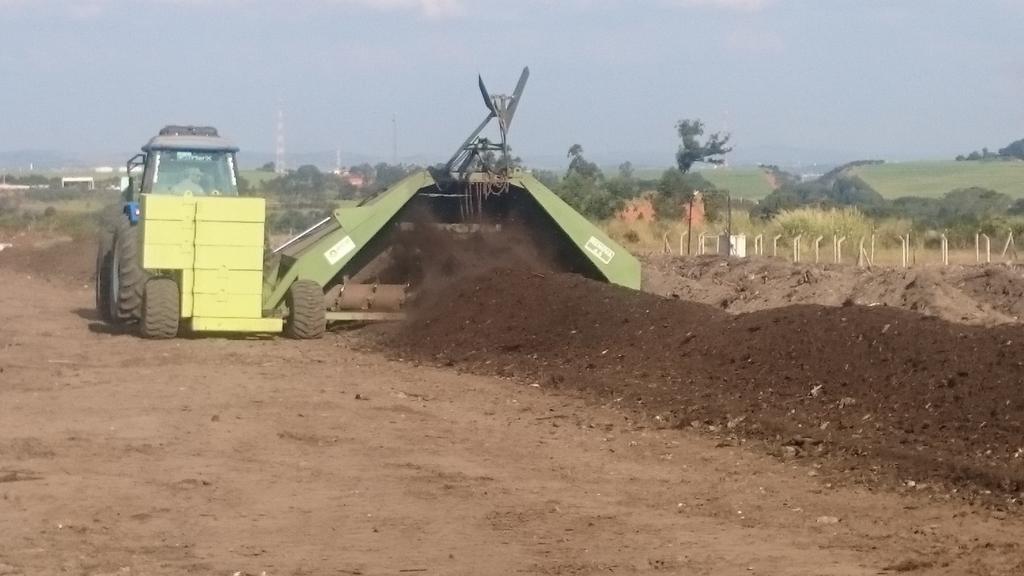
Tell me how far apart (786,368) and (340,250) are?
749cm

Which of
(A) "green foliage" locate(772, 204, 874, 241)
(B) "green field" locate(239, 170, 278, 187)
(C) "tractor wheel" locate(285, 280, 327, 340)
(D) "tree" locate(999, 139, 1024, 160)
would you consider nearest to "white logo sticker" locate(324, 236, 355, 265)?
(C) "tractor wheel" locate(285, 280, 327, 340)

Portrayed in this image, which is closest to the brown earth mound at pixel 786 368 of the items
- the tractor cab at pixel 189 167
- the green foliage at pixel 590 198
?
the tractor cab at pixel 189 167

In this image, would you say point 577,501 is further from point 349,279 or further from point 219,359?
point 349,279

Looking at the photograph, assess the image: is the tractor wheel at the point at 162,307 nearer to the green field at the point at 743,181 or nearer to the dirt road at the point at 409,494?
the dirt road at the point at 409,494

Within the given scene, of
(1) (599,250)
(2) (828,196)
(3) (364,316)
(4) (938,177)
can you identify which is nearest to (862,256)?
(1) (599,250)

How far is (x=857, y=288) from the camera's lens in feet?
74.1

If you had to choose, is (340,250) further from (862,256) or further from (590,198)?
(590,198)

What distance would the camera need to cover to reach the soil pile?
20.5 metres

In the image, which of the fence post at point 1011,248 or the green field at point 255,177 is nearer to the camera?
the green field at point 255,177

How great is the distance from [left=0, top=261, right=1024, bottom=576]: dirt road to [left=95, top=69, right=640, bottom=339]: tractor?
3.36 m

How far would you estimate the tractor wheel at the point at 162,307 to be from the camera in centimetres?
1770

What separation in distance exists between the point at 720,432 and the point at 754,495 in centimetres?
227

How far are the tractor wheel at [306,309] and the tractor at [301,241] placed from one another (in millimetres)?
17

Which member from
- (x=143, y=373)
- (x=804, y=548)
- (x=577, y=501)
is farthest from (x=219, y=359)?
(x=804, y=548)
